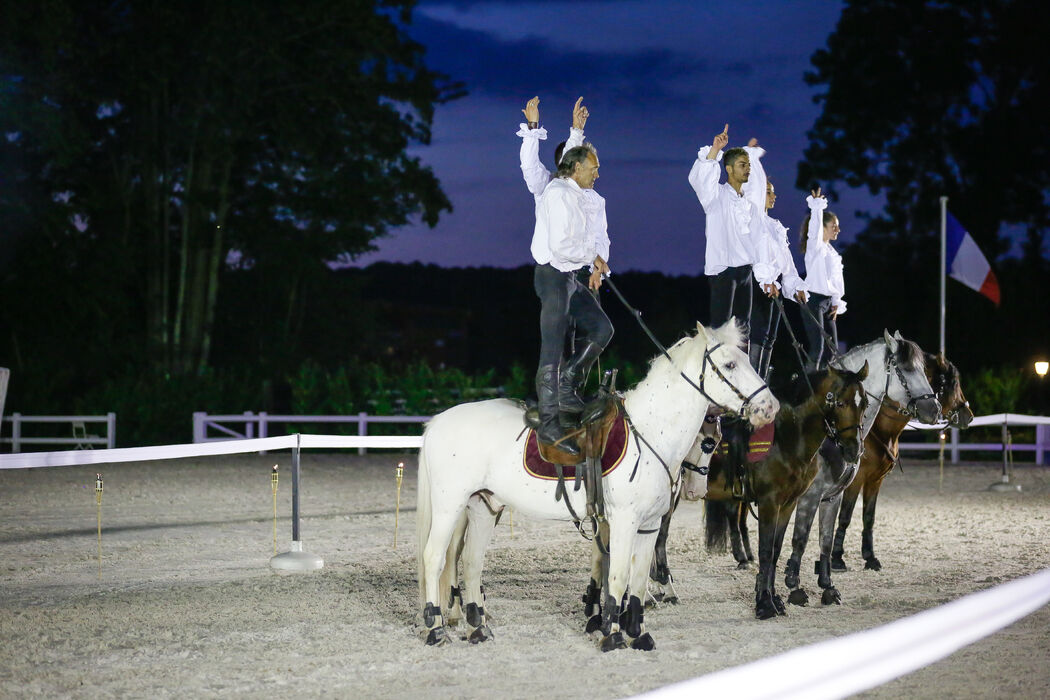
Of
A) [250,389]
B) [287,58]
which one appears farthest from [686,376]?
[287,58]

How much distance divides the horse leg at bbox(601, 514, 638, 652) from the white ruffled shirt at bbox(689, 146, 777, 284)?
2776 millimetres

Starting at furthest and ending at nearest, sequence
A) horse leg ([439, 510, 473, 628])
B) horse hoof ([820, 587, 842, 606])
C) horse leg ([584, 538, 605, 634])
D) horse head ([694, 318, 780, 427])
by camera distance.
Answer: horse hoof ([820, 587, 842, 606]), horse leg ([584, 538, 605, 634]), horse leg ([439, 510, 473, 628]), horse head ([694, 318, 780, 427])

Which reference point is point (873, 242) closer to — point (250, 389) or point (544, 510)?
point (250, 389)

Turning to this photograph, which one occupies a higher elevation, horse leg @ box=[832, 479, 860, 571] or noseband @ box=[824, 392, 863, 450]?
noseband @ box=[824, 392, 863, 450]

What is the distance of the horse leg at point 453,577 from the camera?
7361mm

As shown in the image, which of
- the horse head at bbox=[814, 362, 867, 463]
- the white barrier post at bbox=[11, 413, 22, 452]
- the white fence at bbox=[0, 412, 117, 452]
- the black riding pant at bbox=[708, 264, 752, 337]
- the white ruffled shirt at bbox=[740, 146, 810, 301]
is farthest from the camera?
the white barrier post at bbox=[11, 413, 22, 452]

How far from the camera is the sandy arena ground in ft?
19.6

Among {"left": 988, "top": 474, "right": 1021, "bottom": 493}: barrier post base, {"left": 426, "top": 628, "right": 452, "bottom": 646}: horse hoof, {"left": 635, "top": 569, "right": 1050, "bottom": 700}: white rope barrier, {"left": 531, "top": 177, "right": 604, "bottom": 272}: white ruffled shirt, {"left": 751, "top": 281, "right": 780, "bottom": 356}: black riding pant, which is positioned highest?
{"left": 531, "top": 177, "right": 604, "bottom": 272}: white ruffled shirt

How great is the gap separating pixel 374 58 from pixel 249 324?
1318 cm

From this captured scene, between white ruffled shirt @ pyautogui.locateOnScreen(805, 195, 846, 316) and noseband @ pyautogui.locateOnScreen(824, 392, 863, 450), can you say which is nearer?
noseband @ pyautogui.locateOnScreen(824, 392, 863, 450)

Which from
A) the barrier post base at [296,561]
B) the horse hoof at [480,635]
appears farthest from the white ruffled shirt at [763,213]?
the barrier post base at [296,561]

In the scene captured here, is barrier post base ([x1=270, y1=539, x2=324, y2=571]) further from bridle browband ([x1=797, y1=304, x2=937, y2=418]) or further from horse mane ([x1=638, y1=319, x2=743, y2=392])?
bridle browband ([x1=797, y1=304, x2=937, y2=418])

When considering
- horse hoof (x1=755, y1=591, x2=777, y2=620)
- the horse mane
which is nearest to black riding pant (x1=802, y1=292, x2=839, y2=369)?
horse hoof (x1=755, y1=591, x2=777, y2=620)

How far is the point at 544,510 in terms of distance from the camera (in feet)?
23.2
